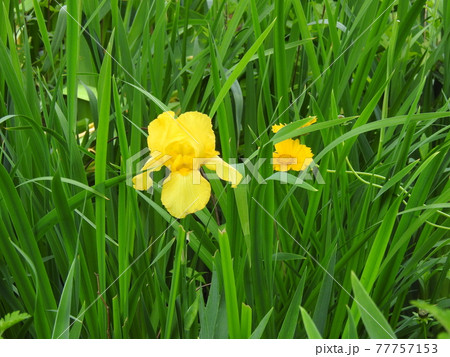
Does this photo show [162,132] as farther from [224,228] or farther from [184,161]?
[224,228]

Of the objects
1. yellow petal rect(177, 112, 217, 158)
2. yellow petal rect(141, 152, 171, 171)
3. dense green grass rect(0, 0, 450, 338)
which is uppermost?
yellow petal rect(177, 112, 217, 158)

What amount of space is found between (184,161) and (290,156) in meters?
0.19

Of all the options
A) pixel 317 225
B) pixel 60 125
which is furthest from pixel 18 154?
pixel 317 225

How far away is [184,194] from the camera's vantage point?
52 centimetres

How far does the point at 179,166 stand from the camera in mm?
526

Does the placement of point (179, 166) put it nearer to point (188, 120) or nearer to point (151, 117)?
point (188, 120)

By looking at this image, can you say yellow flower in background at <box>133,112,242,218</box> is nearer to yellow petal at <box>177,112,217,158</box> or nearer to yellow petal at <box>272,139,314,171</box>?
yellow petal at <box>177,112,217,158</box>

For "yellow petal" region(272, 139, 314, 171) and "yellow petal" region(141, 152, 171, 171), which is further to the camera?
"yellow petal" region(272, 139, 314, 171)

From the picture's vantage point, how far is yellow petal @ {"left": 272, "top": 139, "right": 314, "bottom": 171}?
65 centimetres

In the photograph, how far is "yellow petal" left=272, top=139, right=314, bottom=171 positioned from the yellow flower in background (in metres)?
0.14

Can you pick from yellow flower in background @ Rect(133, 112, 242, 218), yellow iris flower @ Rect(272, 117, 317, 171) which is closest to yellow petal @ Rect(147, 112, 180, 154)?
yellow flower in background @ Rect(133, 112, 242, 218)

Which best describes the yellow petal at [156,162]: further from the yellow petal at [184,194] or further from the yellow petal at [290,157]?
the yellow petal at [290,157]

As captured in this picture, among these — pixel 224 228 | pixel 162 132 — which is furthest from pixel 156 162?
pixel 224 228
